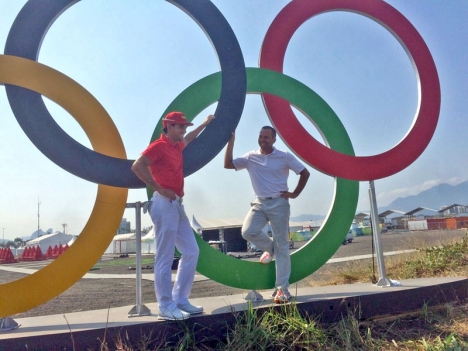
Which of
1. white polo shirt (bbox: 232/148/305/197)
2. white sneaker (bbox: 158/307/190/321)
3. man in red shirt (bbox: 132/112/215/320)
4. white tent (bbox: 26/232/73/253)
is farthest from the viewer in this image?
white tent (bbox: 26/232/73/253)

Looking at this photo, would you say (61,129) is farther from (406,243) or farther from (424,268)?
(406,243)

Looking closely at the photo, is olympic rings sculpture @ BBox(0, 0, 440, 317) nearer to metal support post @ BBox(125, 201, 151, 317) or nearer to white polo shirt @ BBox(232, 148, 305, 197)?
metal support post @ BBox(125, 201, 151, 317)

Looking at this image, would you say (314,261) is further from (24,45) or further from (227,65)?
(24,45)

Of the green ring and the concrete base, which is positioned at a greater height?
the green ring

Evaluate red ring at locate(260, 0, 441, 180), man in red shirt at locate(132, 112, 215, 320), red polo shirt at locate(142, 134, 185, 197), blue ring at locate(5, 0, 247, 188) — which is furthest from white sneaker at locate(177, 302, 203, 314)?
red ring at locate(260, 0, 441, 180)

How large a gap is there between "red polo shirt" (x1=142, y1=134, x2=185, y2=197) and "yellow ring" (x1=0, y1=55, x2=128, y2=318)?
2.15 feet

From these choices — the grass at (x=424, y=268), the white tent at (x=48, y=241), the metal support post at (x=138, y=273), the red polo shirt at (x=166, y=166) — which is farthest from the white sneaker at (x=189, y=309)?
the white tent at (x=48, y=241)

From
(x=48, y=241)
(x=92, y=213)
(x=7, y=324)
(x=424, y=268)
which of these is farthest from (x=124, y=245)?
(x=7, y=324)

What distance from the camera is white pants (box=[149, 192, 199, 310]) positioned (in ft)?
10.8

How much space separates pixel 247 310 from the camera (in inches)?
132

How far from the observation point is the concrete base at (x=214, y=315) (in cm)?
298

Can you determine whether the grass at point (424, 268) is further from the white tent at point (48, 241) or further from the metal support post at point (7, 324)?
the white tent at point (48, 241)

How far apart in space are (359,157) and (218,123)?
189 cm

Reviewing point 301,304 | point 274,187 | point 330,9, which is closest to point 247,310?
point 301,304
